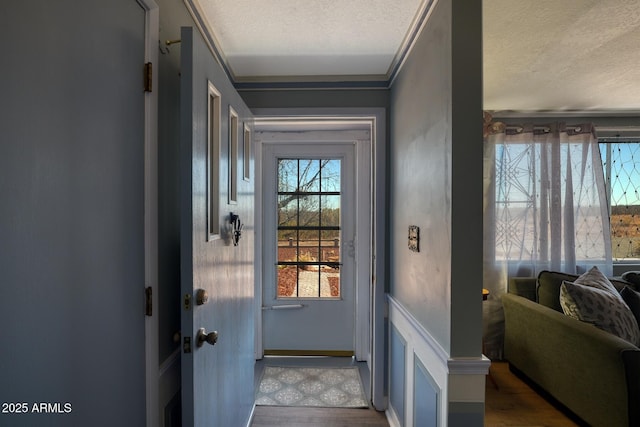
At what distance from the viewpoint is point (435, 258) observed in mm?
1318

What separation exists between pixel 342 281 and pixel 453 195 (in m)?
1.86

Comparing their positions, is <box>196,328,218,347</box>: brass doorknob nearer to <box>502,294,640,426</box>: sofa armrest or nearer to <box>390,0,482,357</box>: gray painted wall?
<box>390,0,482,357</box>: gray painted wall

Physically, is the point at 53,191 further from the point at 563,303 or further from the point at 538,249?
the point at 538,249

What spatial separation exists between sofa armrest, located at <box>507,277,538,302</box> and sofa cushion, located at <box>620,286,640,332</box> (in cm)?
55

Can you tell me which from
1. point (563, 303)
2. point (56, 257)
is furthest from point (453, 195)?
point (563, 303)

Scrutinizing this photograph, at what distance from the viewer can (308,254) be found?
2.86m

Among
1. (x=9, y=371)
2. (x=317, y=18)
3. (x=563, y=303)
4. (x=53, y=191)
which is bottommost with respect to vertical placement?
(x=563, y=303)

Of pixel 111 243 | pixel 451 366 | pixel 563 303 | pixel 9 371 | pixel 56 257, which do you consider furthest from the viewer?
pixel 563 303

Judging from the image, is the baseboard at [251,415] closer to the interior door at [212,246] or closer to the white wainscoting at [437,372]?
the interior door at [212,246]

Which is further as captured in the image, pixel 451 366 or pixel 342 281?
pixel 342 281

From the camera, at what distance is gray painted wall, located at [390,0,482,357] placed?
1156 millimetres

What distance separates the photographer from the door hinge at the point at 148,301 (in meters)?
Result: 1.05

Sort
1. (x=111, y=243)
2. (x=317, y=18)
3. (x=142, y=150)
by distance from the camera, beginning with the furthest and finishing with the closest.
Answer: (x=317, y=18) < (x=142, y=150) < (x=111, y=243)

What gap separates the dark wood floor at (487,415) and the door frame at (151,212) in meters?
1.18
